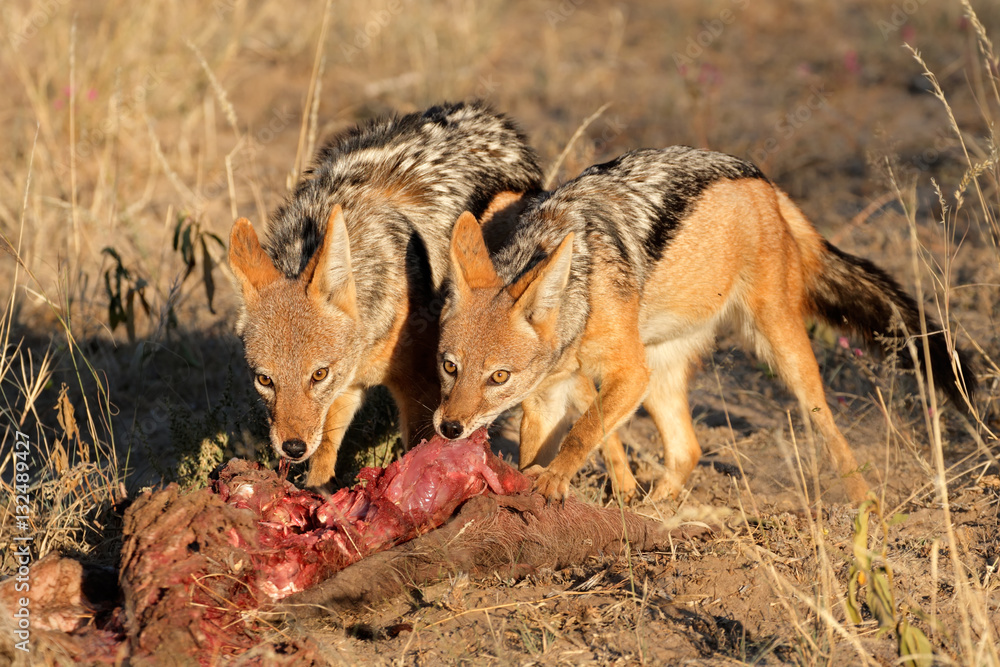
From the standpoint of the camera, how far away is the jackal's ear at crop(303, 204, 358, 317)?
187 inches

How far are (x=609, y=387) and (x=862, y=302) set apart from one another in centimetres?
196

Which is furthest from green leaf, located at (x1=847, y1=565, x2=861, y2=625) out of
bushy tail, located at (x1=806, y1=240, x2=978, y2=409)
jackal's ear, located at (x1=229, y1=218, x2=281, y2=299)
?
jackal's ear, located at (x1=229, y1=218, x2=281, y2=299)

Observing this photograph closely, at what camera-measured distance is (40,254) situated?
825 cm

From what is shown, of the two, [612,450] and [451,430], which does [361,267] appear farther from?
[612,450]

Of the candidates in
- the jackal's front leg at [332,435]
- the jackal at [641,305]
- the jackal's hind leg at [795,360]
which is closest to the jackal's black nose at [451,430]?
the jackal at [641,305]

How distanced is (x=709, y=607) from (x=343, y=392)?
2.25 m

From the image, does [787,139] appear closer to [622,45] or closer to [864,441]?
[622,45]

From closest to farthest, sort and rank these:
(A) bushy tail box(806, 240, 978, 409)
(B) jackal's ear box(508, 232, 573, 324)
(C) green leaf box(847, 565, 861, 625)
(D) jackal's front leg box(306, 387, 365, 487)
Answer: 1. (C) green leaf box(847, 565, 861, 625)
2. (B) jackal's ear box(508, 232, 573, 324)
3. (D) jackal's front leg box(306, 387, 365, 487)
4. (A) bushy tail box(806, 240, 978, 409)

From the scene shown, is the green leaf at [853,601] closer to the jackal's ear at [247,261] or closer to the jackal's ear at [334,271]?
the jackal's ear at [334,271]

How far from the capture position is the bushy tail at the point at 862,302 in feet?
19.0


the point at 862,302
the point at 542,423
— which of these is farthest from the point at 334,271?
the point at 862,302

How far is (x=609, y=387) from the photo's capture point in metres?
4.99

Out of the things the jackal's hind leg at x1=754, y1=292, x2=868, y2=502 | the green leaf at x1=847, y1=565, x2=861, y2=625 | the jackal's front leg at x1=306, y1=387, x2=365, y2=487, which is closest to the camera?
the green leaf at x1=847, y1=565, x2=861, y2=625

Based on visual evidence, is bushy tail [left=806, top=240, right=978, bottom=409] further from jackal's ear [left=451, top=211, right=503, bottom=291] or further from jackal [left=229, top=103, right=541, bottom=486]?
jackal's ear [left=451, top=211, right=503, bottom=291]
